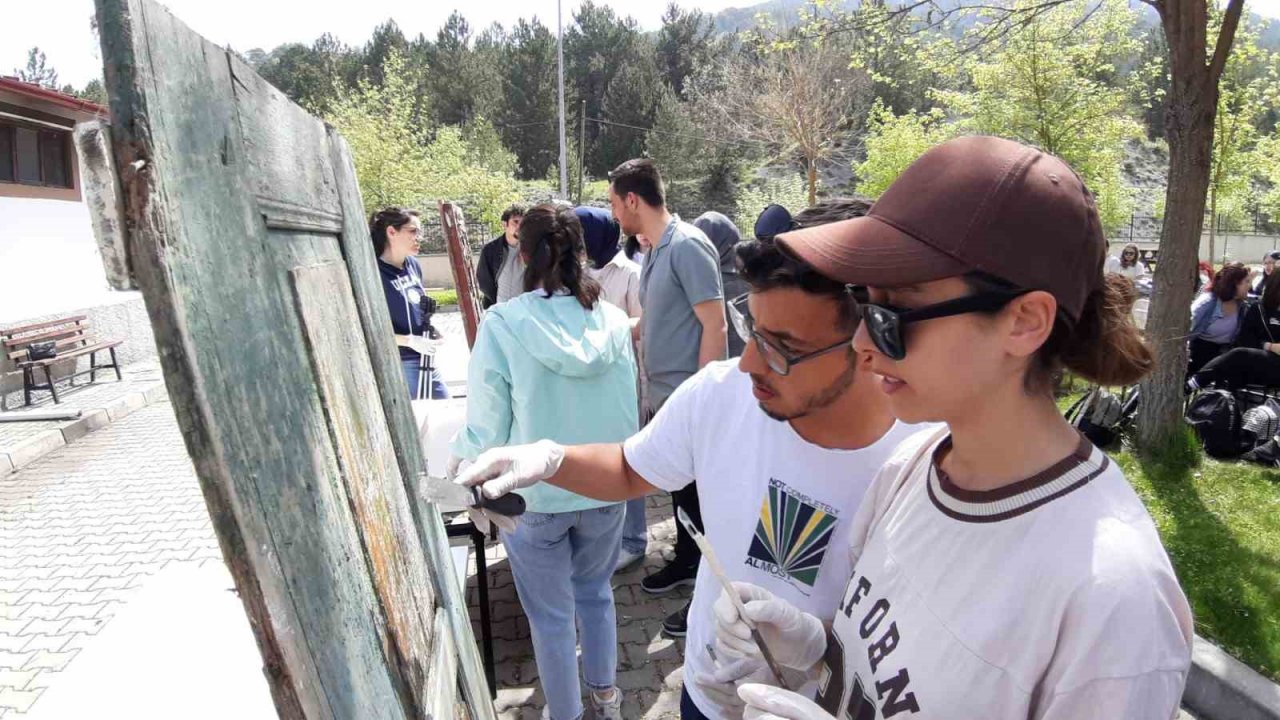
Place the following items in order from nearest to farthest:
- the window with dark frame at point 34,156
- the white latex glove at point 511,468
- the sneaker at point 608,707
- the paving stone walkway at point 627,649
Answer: the white latex glove at point 511,468
the sneaker at point 608,707
the paving stone walkway at point 627,649
the window with dark frame at point 34,156

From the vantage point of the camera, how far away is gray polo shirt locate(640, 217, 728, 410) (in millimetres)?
3488

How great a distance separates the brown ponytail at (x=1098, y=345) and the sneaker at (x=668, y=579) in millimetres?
3170

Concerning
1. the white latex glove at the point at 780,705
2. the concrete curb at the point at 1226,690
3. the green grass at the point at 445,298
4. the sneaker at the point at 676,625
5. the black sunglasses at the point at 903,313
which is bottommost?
the concrete curb at the point at 1226,690

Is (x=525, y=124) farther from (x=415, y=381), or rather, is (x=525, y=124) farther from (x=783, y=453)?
(x=783, y=453)

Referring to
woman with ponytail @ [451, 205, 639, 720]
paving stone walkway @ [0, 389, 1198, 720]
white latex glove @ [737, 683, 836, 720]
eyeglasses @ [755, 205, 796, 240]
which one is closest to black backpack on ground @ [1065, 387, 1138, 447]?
paving stone walkway @ [0, 389, 1198, 720]

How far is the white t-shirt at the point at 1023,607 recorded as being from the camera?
0.91 meters

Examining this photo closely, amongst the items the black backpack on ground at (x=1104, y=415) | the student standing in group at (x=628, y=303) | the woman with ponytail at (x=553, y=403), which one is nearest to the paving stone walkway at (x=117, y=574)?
the student standing in group at (x=628, y=303)

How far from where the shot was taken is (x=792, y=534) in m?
1.52

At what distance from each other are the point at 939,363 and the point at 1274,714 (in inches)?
117

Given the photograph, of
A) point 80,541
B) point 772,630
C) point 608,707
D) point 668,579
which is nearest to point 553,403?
point 608,707

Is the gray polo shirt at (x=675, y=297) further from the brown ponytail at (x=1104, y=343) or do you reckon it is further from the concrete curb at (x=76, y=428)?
the concrete curb at (x=76, y=428)

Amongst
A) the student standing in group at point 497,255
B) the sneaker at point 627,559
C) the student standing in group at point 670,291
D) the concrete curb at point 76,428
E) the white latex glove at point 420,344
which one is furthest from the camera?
the concrete curb at point 76,428

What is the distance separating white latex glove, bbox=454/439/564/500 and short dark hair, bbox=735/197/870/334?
620 mm

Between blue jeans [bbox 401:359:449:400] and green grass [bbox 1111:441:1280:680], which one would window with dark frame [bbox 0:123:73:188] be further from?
green grass [bbox 1111:441:1280:680]
